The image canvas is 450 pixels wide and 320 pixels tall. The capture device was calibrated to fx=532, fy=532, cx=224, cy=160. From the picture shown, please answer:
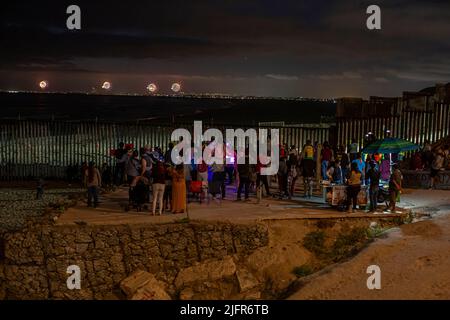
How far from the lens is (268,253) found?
40.5 ft

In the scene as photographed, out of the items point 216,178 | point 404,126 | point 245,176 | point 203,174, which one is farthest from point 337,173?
point 404,126

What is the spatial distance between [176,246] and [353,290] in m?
4.35

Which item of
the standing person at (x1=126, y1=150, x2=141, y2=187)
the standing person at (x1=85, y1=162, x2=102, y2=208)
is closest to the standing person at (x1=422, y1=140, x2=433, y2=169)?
the standing person at (x1=126, y1=150, x2=141, y2=187)

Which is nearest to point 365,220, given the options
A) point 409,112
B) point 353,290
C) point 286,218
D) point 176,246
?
point 286,218

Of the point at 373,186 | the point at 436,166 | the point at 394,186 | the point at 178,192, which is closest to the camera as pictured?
the point at 178,192

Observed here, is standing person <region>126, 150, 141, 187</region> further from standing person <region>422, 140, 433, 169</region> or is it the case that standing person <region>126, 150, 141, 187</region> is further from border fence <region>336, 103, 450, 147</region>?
standing person <region>422, 140, 433, 169</region>

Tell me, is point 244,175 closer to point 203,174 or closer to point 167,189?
point 203,174

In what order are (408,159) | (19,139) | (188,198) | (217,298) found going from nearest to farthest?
1. (217,298)
2. (188,198)
3. (408,159)
4. (19,139)

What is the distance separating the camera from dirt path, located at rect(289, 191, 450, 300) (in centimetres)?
963

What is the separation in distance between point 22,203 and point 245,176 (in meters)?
6.67

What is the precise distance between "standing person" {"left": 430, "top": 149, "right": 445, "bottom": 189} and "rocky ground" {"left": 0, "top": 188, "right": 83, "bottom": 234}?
1110 cm

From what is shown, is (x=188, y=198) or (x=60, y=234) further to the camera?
(x=188, y=198)

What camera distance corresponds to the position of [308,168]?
15367mm
